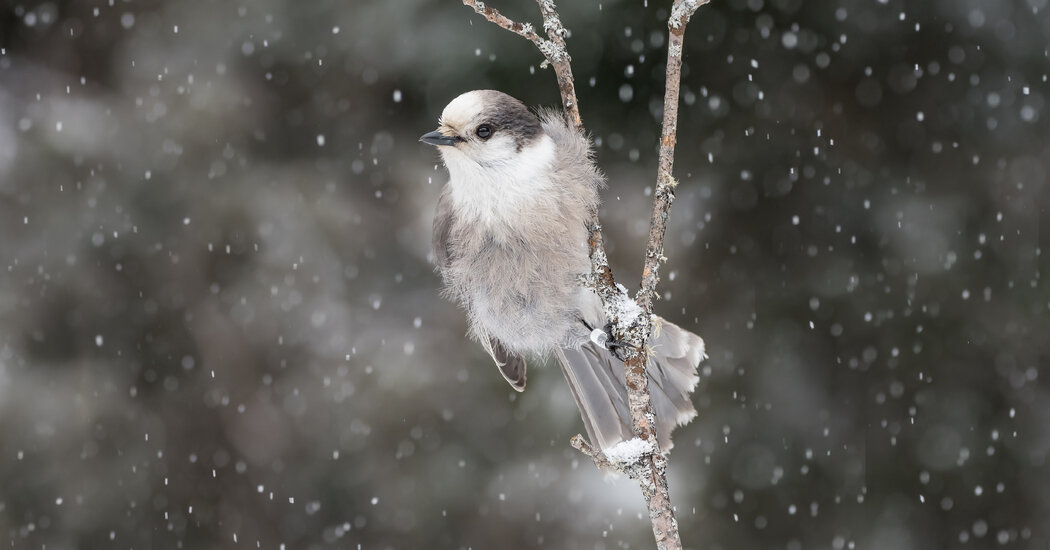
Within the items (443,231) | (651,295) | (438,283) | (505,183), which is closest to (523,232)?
(505,183)

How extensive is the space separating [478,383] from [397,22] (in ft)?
5.07

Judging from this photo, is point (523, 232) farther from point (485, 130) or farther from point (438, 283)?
point (438, 283)

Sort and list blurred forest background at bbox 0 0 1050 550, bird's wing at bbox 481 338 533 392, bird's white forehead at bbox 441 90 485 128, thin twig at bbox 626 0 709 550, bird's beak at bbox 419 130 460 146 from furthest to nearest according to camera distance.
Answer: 1. blurred forest background at bbox 0 0 1050 550
2. bird's wing at bbox 481 338 533 392
3. bird's white forehead at bbox 441 90 485 128
4. bird's beak at bbox 419 130 460 146
5. thin twig at bbox 626 0 709 550

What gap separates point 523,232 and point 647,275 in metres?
0.65

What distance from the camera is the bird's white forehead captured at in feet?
5.76

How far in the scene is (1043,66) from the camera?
11.7 ft

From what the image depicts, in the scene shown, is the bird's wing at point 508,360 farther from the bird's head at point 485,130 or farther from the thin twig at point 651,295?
the thin twig at point 651,295

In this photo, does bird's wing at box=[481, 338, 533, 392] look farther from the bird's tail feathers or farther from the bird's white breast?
the bird's white breast

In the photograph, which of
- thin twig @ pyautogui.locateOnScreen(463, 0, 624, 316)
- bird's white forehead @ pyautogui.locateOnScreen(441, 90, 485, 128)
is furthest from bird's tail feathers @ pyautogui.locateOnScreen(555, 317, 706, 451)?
thin twig @ pyautogui.locateOnScreen(463, 0, 624, 316)

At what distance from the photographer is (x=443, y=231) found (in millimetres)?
2133

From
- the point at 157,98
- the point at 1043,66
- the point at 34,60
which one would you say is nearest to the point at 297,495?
the point at 157,98

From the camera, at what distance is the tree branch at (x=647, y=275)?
1165 millimetres

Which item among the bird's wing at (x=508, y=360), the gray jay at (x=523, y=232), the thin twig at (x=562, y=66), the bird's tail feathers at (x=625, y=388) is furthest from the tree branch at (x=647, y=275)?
the bird's wing at (x=508, y=360)

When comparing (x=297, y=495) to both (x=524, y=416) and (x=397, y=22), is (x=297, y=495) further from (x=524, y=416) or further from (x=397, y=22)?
(x=397, y=22)
